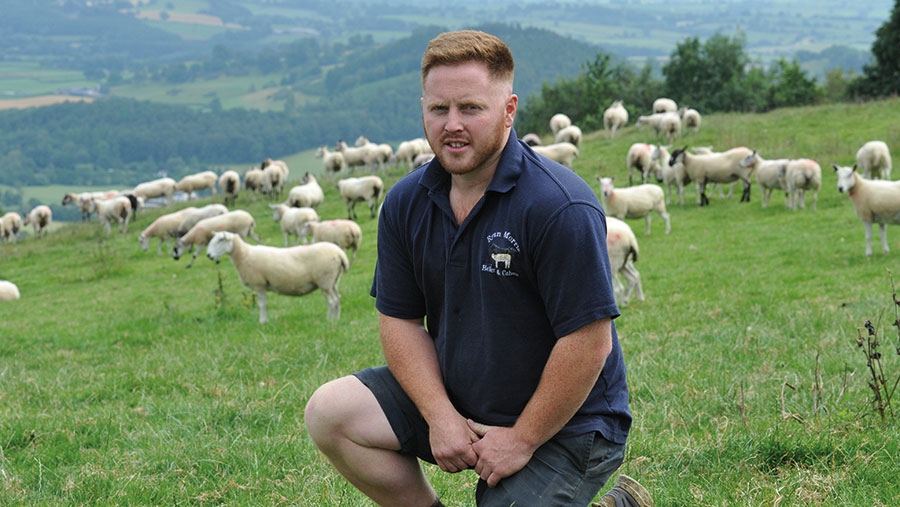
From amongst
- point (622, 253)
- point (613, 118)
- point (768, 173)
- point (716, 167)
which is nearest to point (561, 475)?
point (622, 253)

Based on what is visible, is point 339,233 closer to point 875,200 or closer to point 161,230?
point 161,230

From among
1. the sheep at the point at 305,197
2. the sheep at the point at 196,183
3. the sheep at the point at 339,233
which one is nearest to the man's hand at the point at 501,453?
the sheep at the point at 339,233

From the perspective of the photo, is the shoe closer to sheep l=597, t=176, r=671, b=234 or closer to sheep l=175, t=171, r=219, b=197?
sheep l=597, t=176, r=671, b=234

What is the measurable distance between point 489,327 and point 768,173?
20.0m

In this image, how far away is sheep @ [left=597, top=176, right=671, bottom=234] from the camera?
1920 centimetres

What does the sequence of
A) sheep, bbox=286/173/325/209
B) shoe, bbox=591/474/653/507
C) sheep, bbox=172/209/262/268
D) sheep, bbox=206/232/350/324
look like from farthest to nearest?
sheep, bbox=286/173/325/209 < sheep, bbox=172/209/262/268 < sheep, bbox=206/232/350/324 < shoe, bbox=591/474/653/507

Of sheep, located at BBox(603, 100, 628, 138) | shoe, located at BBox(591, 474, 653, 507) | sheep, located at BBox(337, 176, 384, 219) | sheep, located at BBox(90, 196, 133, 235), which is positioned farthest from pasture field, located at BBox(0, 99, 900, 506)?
sheep, located at BBox(603, 100, 628, 138)

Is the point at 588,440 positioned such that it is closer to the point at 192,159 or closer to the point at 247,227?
the point at 247,227

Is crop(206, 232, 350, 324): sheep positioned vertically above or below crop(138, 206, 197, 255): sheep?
above

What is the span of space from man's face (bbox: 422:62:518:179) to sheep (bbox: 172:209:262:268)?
19.3m

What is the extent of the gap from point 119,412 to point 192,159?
147237 mm

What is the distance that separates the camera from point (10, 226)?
3647cm

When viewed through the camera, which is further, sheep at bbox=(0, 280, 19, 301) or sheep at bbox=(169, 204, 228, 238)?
sheep at bbox=(169, 204, 228, 238)

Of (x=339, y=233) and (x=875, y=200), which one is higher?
(x=875, y=200)
